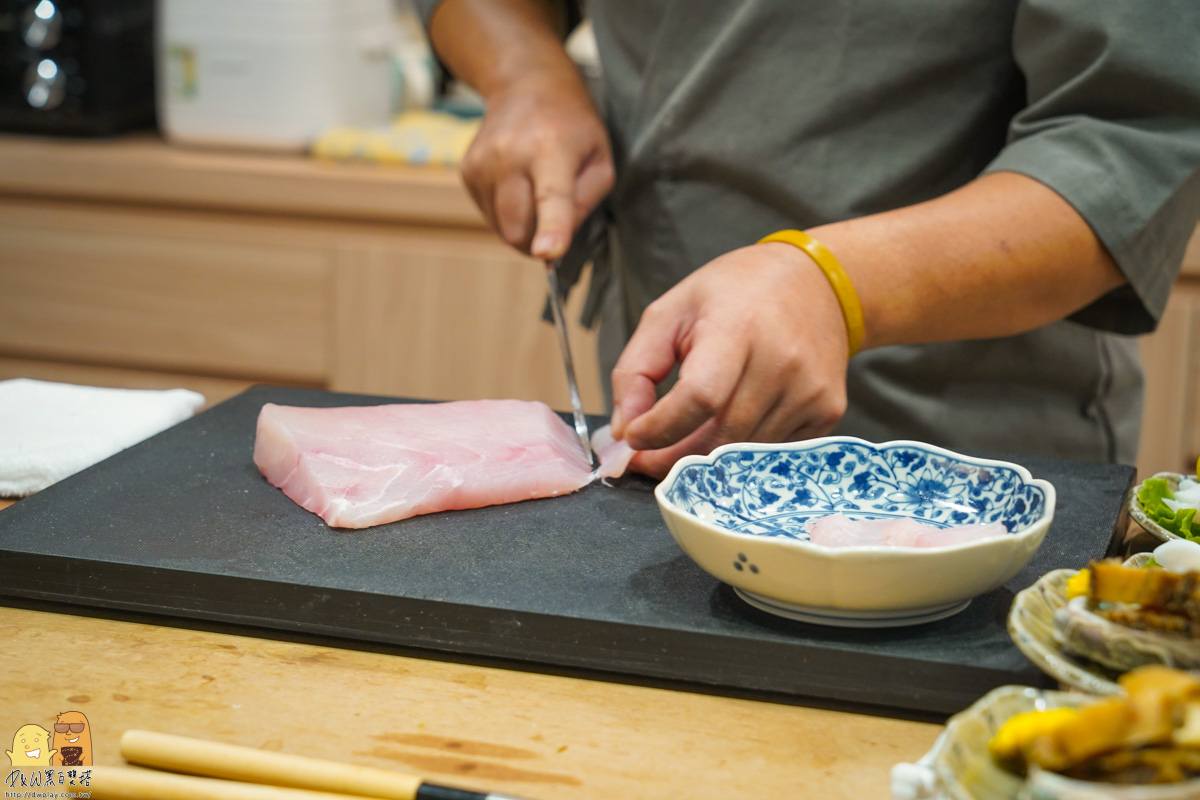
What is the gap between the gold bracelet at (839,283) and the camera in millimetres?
847

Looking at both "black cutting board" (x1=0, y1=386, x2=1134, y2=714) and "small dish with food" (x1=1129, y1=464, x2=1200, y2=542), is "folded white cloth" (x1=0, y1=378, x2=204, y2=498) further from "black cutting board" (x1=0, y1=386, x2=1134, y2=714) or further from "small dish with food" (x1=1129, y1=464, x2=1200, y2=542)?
"small dish with food" (x1=1129, y1=464, x2=1200, y2=542)

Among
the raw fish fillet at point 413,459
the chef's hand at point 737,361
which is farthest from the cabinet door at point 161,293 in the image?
the chef's hand at point 737,361

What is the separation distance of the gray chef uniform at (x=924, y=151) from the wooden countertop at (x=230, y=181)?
30.7 inches

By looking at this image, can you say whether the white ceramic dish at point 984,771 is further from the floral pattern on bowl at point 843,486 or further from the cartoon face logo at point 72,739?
the cartoon face logo at point 72,739

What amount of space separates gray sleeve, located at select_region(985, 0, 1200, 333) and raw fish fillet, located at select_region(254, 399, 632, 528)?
423mm

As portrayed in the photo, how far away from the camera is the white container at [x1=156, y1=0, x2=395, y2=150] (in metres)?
2.02

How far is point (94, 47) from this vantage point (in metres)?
2.11

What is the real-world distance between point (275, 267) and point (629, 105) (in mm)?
1050

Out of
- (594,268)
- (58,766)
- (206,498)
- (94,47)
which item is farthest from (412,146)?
(58,766)

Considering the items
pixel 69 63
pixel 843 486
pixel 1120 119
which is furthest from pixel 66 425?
pixel 69 63

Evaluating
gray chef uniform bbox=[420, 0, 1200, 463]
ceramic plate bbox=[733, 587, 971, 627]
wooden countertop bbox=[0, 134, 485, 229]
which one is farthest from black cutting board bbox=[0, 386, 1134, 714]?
wooden countertop bbox=[0, 134, 485, 229]

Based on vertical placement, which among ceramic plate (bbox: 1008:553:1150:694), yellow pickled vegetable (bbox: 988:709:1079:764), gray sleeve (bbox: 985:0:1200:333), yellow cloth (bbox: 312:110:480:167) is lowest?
yellow cloth (bbox: 312:110:480:167)

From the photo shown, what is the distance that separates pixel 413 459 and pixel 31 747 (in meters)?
0.36

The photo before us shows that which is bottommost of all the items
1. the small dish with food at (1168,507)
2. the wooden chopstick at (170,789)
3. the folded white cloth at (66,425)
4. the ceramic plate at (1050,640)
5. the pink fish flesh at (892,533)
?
the folded white cloth at (66,425)
